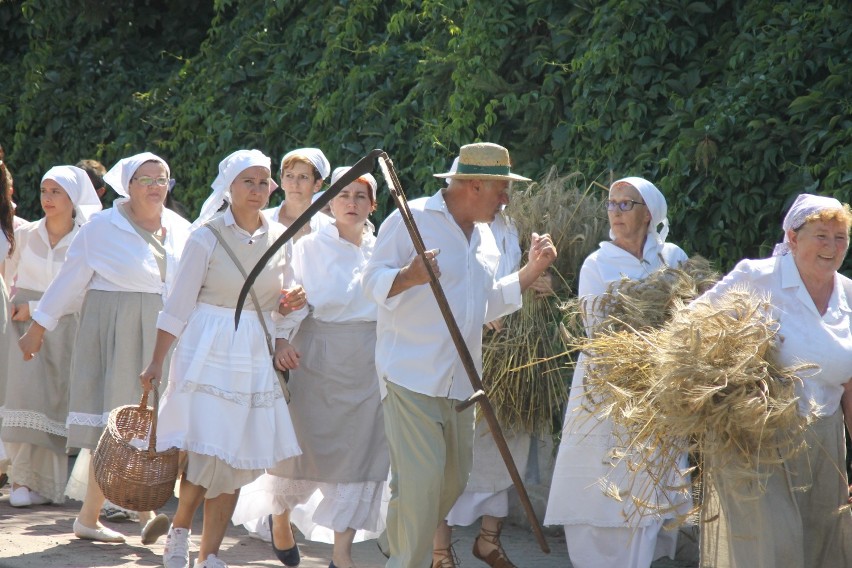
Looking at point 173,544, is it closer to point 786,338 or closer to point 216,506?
point 216,506

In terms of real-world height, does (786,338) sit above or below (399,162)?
below

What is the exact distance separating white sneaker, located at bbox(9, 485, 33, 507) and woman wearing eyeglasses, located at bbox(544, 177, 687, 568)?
3660mm

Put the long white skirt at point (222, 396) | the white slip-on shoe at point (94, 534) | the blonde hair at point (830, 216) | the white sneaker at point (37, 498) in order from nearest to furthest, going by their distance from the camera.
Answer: the blonde hair at point (830, 216)
the long white skirt at point (222, 396)
the white slip-on shoe at point (94, 534)
the white sneaker at point (37, 498)

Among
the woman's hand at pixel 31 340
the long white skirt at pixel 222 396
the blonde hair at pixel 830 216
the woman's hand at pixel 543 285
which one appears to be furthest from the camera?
the woman's hand at pixel 31 340

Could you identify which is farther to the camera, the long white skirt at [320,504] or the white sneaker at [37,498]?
the white sneaker at [37,498]

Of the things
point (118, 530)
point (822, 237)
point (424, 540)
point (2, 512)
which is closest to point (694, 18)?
point (822, 237)

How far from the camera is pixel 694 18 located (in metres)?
8.19

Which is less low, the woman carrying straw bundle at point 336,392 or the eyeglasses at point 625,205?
the eyeglasses at point 625,205

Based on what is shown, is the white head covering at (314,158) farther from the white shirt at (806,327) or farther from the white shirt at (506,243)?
the white shirt at (806,327)

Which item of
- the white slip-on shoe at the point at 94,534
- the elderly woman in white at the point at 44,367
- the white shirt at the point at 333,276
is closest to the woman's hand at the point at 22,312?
the elderly woman in white at the point at 44,367

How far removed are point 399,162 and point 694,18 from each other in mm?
2631

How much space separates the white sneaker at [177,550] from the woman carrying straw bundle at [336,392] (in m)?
0.68

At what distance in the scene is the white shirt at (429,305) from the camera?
5.57 m

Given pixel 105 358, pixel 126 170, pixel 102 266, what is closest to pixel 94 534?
pixel 105 358
